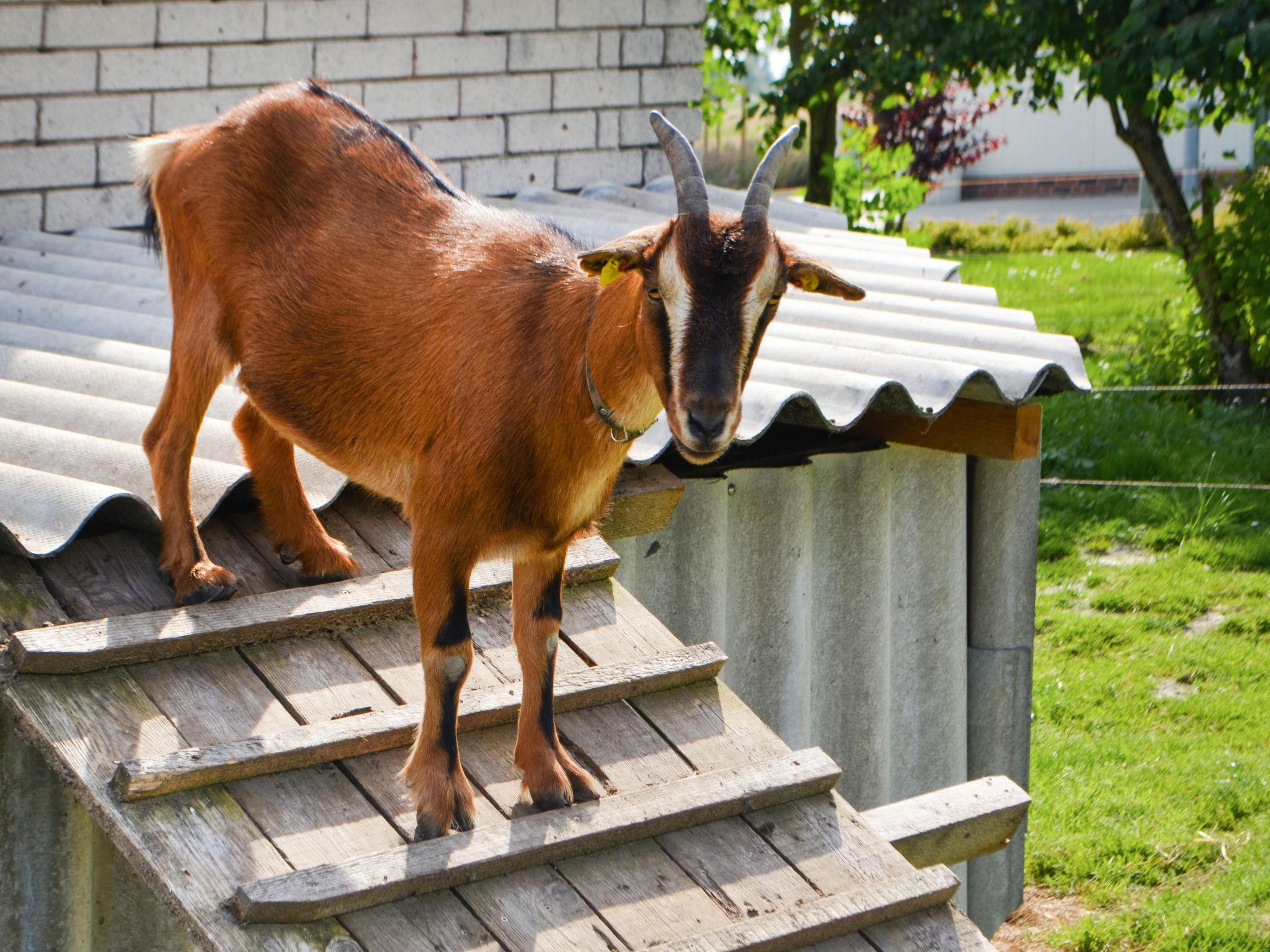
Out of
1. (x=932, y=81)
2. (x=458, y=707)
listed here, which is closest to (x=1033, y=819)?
(x=458, y=707)

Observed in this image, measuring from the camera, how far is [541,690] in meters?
3.70

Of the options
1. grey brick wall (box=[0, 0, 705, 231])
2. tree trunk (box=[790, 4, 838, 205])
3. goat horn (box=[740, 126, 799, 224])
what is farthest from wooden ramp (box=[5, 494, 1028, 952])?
tree trunk (box=[790, 4, 838, 205])

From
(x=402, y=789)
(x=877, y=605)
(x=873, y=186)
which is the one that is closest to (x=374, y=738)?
(x=402, y=789)

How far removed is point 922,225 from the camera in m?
21.2

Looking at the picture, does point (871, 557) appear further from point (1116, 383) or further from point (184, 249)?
point (1116, 383)

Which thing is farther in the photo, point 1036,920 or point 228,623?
point 1036,920

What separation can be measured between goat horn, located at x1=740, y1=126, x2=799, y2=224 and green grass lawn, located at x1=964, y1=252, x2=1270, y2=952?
3976 millimetres

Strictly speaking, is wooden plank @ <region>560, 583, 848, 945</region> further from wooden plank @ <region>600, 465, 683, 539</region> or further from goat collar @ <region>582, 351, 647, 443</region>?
goat collar @ <region>582, 351, 647, 443</region>

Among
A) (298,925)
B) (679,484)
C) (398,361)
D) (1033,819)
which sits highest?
(398,361)

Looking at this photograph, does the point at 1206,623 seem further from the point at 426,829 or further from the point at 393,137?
the point at 426,829

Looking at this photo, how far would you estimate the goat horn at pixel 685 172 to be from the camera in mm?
2982

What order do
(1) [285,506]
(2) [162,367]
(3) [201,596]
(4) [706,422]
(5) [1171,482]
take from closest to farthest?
(4) [706,422] < (3) [201,596] < (1) [285,506] < (2) [162,367] < (5) [1171,482]

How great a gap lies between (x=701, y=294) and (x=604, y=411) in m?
0.49

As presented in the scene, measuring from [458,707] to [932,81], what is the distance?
10.8 metres
